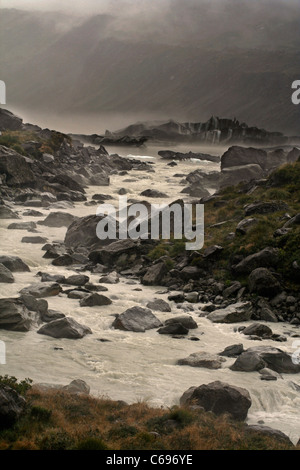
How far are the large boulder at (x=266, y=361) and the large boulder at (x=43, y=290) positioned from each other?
9605mm

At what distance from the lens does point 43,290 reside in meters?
25.2

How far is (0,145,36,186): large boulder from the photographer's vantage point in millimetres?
55656

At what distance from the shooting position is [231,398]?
49.6 ft

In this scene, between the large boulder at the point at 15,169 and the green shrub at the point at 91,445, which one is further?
the large boulder at the point at 15,169

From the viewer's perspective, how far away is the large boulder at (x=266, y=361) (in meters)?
18.4

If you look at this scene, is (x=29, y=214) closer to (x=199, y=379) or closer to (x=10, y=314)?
(x=10, y=314)

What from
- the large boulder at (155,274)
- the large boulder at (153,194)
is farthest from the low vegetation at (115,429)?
the large boulder at (153,194)

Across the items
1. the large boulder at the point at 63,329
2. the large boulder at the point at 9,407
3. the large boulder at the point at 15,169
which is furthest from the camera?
the large boulder at the point at 15,169

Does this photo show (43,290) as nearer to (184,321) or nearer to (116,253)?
(184,321)

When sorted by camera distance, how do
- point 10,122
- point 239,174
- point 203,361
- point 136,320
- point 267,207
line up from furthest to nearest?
point 10,122 < point 239,174 < point 267,207 < point 136,320 < point 203,361

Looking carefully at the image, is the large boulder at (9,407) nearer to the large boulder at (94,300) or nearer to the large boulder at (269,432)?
the large boulder at (269,432)

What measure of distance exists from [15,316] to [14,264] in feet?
28.1

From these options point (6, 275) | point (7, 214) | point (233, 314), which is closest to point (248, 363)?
point (233, 314)

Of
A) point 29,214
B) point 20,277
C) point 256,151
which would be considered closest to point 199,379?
point 20,277
